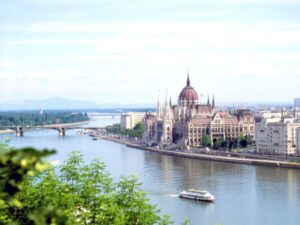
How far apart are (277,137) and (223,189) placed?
8043 mm

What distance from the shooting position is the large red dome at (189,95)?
27953 millimetres

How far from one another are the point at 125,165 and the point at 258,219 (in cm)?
874

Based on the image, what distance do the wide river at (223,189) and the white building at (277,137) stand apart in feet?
7.54

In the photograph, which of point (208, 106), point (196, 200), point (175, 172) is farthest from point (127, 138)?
point (196, 200)

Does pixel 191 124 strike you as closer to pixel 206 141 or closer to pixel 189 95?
pixel 206 141

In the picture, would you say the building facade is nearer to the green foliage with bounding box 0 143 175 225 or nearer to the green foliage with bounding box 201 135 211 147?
the green foliage with bounding box 201 135 211 147

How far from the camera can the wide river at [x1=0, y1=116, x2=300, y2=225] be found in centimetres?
954

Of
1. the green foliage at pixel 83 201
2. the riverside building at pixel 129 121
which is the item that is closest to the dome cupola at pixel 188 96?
the riverside building at pixel 129 121

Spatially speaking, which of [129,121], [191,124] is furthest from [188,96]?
[129,121]

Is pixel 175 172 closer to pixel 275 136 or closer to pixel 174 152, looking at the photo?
pixel 275 136

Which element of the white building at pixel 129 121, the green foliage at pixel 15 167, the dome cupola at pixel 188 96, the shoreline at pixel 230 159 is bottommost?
the shoreline at pixel 230 159

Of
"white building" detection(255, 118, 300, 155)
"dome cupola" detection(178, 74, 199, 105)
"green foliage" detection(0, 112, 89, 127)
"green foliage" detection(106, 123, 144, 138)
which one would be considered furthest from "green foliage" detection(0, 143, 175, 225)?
"green foliage" detection(0, 112, 89, 127)

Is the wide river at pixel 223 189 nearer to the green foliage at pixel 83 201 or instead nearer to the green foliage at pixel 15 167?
the green foliage at pixel 83 201

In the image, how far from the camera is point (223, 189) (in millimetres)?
12641
